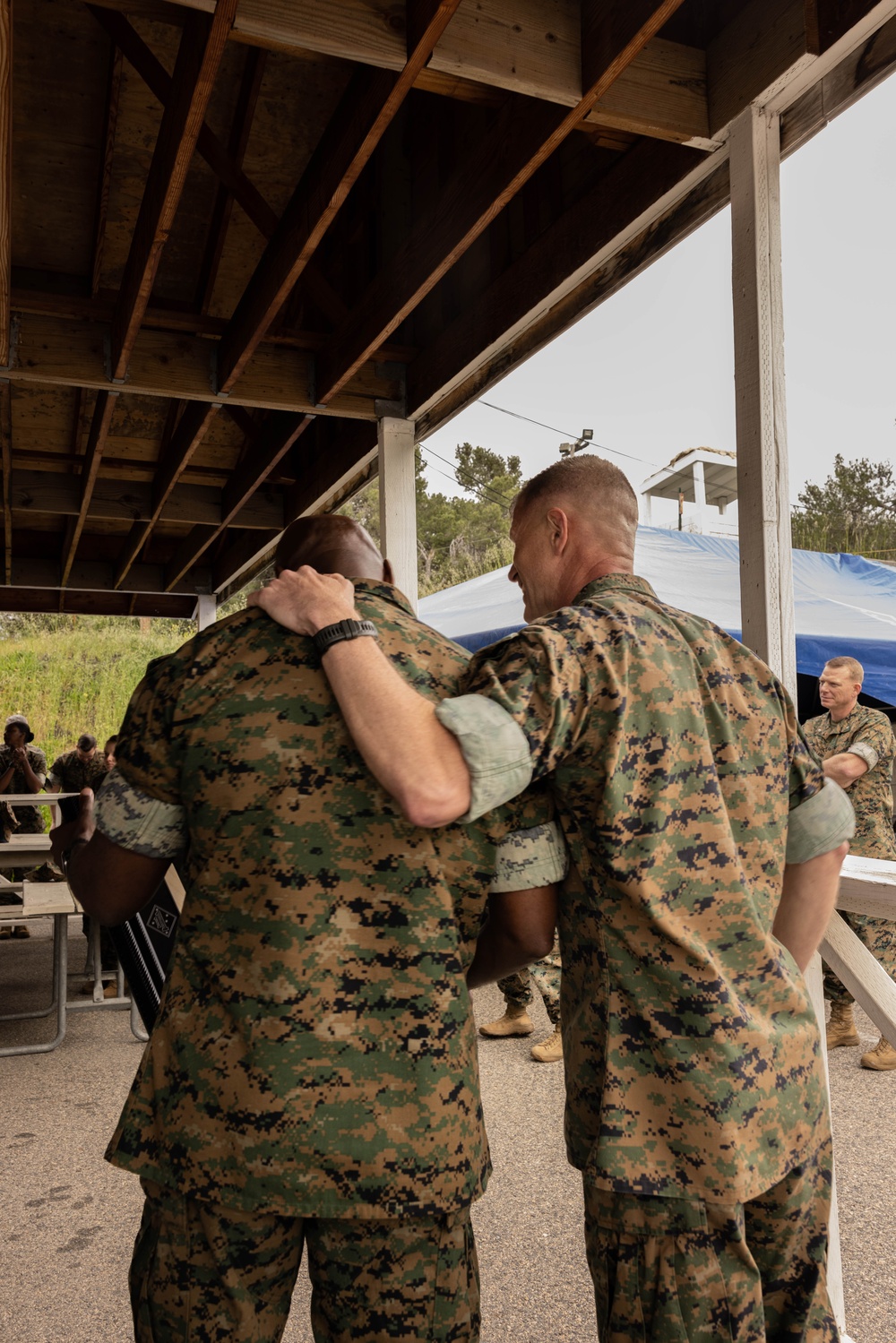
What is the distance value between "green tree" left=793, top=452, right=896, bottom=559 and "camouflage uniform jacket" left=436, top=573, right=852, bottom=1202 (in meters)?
12.2

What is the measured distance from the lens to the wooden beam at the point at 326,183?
2.21 metres

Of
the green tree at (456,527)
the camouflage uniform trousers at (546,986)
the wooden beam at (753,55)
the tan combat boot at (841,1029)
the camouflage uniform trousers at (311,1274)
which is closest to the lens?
the camouflage uniform trousers at (311,1274)

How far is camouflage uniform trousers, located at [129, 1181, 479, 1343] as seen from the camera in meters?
1.22

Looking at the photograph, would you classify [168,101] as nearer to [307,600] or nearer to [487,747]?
[307,600]

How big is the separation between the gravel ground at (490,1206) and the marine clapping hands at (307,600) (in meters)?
1.95

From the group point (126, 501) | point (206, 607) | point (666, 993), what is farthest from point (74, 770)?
point (666, 993)

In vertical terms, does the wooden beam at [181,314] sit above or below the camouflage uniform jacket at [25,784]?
above

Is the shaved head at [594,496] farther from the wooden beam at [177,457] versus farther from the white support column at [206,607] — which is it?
the white support column at [206,607]

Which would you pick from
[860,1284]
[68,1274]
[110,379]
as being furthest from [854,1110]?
[110,379]

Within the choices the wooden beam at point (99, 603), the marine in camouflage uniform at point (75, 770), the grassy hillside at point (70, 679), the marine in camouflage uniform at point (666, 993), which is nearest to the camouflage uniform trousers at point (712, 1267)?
the marine in camouflage uniform at point (666, 993)

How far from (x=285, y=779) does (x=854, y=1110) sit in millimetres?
3559

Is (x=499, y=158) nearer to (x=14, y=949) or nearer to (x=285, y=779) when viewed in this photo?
(x=285, y=779)

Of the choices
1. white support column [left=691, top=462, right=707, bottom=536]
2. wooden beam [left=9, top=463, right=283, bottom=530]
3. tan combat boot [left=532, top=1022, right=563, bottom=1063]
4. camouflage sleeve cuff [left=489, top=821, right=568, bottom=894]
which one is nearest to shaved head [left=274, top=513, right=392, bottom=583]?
camouflage sleeve cuff [left=489, top=821, right=568, bottom=894]

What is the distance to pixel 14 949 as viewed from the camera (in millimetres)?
7371
